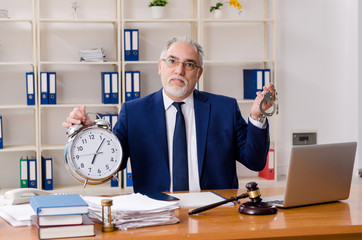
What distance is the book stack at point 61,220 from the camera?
1.51 m

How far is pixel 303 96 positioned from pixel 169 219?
3573 mm

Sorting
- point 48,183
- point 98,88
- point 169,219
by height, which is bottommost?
point 48,183

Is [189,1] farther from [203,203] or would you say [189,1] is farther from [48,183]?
[203,203]

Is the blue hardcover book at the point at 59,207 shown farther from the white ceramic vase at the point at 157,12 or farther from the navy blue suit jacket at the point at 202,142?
the white ceramic vase at the point at 157,12

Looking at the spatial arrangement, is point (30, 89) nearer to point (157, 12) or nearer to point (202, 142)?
point (157, 12)

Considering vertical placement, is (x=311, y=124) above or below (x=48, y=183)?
above

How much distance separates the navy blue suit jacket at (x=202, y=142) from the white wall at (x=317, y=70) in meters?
2.39

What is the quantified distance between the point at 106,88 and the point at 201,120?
2.00 m

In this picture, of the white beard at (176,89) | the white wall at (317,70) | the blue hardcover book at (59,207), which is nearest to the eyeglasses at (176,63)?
the white beard at (176,89)

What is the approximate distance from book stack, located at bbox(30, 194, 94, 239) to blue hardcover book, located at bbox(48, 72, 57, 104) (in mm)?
2983

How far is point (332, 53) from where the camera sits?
504cm

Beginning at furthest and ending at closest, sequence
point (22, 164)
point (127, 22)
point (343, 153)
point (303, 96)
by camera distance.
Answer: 1. point (303, 96)
2. point (127, 22)
3. point (22, 164)
4. point (343, 153)

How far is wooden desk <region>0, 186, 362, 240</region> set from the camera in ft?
5.15

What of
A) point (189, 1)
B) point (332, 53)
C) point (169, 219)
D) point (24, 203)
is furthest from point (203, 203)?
point (332, 53)
